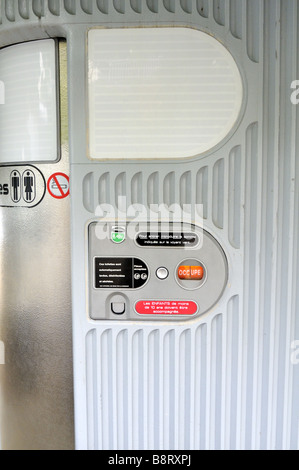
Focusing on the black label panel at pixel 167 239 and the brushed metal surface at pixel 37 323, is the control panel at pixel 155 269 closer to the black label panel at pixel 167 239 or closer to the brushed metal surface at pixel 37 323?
the black label panel at pixel 167 239

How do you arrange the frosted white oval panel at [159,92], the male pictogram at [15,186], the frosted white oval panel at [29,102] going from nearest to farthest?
the frosted white oval panel at [159,92]
the frosted white oval panel at [29,102]
the male pictogram at [15,186]

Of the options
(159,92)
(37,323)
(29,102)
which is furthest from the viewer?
(37,323)

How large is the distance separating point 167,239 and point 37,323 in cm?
78

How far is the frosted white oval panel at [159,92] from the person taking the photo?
1.24 metres

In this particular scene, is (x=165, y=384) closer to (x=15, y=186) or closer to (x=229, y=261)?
(x=229, y=261)

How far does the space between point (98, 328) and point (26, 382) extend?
0.59m

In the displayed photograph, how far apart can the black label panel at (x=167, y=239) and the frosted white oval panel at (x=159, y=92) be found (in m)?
0.29

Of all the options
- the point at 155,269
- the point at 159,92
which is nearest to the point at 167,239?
the point at 155,269

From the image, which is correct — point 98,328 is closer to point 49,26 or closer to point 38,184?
point 38,184

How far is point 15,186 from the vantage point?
1.55 metres

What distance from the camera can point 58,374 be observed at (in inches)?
63.0

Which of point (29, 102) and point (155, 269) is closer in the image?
point (155, 269)

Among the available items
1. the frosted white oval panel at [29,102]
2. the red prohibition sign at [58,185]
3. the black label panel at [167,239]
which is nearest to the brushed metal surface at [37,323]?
the red prohibition sign at [58,185]
